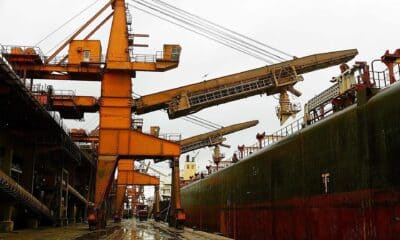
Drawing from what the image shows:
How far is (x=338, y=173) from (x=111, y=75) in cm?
2023

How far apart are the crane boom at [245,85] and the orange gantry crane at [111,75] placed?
164 cm

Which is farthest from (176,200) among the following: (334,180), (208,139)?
(334,180)

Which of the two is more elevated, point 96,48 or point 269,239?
point 96,48

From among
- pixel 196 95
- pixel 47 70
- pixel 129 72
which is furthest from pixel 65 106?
pixel 196 95

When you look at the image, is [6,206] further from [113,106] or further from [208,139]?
[208,139]

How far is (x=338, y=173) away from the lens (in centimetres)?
1270

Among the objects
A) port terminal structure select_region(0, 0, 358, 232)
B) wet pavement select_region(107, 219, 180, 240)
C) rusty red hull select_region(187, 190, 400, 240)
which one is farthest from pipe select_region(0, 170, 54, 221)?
rusty red hull select_region(187, 190, 400, 240)

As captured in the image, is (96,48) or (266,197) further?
(96,48)

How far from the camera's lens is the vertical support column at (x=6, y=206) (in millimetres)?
26469

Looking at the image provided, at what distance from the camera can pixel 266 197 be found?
19438 mm

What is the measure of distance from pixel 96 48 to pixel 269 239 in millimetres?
18041

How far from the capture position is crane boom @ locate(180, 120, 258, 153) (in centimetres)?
4966

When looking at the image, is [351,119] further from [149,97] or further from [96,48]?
[96,48]

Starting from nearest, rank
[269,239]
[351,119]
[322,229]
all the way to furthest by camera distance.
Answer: [351,119] < [322,229] < [269,239]
